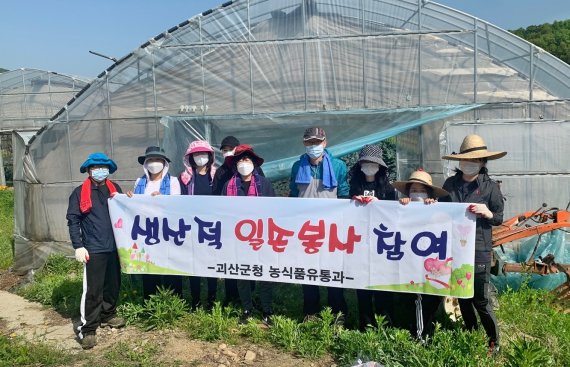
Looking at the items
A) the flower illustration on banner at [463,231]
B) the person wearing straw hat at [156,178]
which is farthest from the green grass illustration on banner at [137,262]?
the flower illustration on banner at [463,231]

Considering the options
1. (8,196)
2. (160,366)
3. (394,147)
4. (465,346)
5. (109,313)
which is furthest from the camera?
(8,196)

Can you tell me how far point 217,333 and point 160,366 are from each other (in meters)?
0.57

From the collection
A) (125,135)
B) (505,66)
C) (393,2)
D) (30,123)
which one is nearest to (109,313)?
(125,135)

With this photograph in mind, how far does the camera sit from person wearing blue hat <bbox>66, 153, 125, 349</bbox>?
4.00 metres

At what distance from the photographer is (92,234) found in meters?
4.07

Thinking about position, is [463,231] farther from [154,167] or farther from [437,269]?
[154,167]

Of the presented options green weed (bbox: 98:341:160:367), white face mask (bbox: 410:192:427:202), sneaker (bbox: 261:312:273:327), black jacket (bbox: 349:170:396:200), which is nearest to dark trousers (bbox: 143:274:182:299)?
green weed (bbox: 98:341:160:367)

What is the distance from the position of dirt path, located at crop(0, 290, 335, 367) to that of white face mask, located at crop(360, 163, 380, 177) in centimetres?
150

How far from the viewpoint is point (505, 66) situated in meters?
6.13

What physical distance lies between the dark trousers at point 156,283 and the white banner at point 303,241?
11.5 inches

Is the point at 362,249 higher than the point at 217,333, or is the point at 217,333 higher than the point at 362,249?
the point at 362,249

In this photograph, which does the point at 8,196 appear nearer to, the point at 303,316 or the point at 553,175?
the point at 303,316

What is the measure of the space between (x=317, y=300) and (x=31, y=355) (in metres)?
2.46

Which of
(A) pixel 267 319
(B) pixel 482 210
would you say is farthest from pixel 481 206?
(A) pixel 267 319
